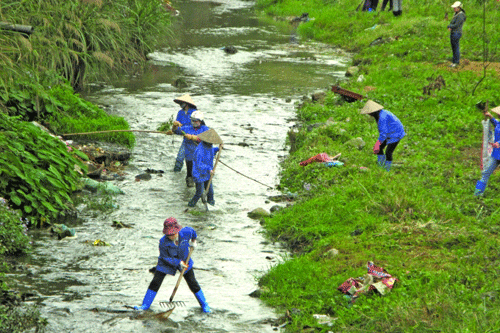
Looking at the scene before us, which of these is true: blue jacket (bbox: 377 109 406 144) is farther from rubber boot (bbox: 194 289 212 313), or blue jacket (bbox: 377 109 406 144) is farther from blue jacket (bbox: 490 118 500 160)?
rubber boot (bbox: 194 289 212 313)

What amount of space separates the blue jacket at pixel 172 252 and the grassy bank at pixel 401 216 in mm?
1263

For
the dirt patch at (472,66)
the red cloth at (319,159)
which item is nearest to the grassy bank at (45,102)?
the red cloth at (319,159)

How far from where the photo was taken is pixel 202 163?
9867 mm

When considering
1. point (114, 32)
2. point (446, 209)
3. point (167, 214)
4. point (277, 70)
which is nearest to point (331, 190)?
point (446, 209)

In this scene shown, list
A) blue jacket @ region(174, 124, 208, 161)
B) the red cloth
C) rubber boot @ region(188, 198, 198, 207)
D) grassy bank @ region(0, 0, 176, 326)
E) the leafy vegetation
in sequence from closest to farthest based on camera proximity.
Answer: grassy bank @ region(0, 0, 176, 326) → the leafy vegetation → rubber boot @ region(188, 198, 198, 207) → blue jacket @ region(174, 124, 208, 161) → the red cloth

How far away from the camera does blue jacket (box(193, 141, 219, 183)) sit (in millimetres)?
9852

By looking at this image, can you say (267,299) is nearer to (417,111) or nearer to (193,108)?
(193,108)

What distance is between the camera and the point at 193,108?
11.6m

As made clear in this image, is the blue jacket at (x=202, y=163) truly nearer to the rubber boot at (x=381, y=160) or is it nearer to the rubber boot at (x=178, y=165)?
the rubber boot at (x=178, y=165)

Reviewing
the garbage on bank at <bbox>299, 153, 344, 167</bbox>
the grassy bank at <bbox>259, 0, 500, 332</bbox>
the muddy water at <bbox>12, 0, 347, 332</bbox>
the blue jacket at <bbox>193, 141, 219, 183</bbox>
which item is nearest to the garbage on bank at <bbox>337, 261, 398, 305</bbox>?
the grassy bank at <bbox>259, 0, 500, 332</bbox>

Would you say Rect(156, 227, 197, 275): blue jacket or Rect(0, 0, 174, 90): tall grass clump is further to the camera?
Rect(0, 0, 174, 90): tall grass clump

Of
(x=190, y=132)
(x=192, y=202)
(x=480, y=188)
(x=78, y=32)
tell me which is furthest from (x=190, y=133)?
(x=78, y=32)

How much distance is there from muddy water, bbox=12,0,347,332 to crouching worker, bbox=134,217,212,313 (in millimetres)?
198

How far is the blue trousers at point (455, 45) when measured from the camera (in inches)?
→ 663
